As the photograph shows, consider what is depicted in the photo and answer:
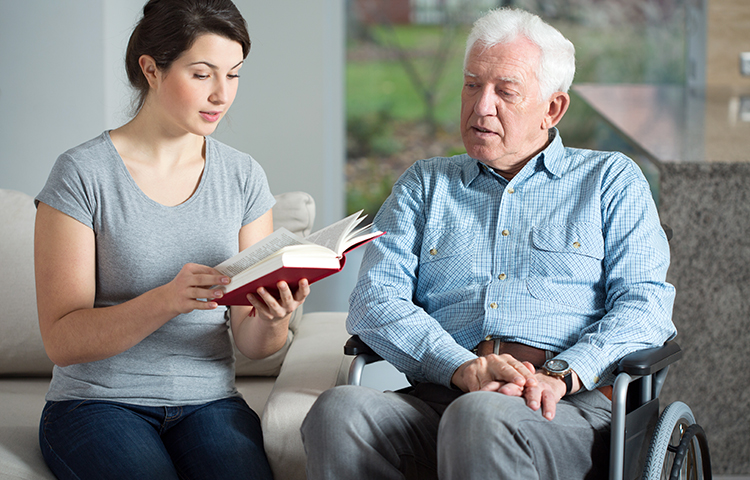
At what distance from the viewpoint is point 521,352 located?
145 centimetres

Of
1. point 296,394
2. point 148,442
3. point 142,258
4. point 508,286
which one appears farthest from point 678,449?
point 142,258

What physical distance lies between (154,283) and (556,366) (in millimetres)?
815

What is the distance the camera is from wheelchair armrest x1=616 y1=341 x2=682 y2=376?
4.01 ft

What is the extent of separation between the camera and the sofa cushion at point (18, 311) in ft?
5.94

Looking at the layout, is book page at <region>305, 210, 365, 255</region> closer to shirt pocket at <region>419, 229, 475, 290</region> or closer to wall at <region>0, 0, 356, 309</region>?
shirt pocket at <region>419, 229, 475, 290</region>

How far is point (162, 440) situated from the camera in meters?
1.32

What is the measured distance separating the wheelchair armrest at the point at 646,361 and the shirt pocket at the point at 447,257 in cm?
40

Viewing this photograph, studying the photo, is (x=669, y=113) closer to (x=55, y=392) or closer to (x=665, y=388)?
(x=665, y=388)

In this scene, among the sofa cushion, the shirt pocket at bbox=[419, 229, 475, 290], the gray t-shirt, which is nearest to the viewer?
the gray t-shirt

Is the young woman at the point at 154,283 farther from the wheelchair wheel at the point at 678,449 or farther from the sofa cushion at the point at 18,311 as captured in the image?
the wheelchair wheel at the point at 678,449

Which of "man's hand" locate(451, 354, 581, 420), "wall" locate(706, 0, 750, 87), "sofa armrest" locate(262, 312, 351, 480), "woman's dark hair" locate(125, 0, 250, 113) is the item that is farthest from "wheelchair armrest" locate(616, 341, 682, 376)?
"wall" locate(706, 0, 750, 87)

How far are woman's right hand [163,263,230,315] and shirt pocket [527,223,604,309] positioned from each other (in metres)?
0.70

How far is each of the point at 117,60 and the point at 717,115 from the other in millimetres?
2639

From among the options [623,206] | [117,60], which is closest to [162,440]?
[623,206]
